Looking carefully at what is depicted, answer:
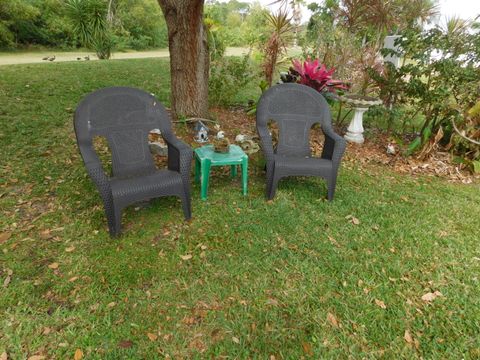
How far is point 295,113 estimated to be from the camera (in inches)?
137

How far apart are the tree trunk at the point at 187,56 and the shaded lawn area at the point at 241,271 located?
1.63 metres

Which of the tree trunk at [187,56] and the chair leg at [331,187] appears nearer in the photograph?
the chair leg at [331,187]

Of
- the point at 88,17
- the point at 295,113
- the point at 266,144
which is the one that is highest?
the point at 88,17

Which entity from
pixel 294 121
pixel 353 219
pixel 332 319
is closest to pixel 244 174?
pixel 294 121

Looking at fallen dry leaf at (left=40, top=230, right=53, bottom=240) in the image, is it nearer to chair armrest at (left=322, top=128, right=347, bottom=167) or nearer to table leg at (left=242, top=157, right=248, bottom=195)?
table leg at (left=242, top=157, right=248, bottom=195)

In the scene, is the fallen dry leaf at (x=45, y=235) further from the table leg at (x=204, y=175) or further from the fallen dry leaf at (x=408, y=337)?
the fallen dry leaf at (x=408, y=337)

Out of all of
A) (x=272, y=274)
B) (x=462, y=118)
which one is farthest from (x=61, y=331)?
(x=462, y=118)

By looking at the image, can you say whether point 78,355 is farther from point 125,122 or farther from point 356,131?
point 356,131

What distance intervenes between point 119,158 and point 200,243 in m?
1.10

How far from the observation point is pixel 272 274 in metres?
2.29

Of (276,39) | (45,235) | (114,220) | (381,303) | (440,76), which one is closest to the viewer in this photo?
(381,303)

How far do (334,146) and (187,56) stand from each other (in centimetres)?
240

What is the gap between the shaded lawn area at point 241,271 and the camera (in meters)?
1.82

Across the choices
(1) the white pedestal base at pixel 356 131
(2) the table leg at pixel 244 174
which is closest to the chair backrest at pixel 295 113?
(2) the table leg at pixel 244 174
